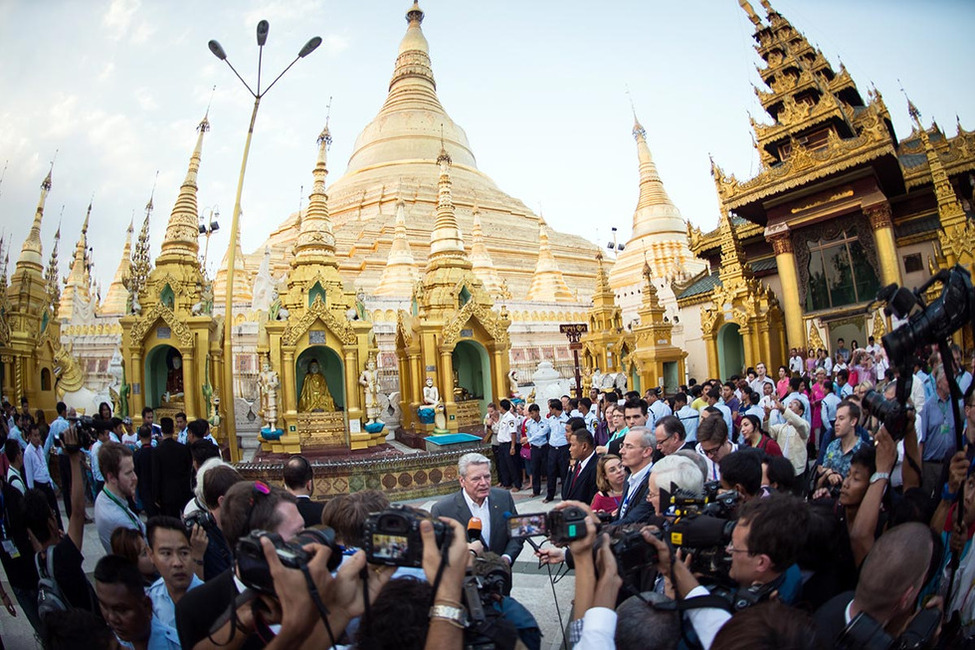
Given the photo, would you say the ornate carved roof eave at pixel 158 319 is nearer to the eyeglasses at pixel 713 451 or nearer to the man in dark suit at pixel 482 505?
the man in dark suit at pixel 482 505

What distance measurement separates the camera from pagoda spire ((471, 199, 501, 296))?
28.0 metres

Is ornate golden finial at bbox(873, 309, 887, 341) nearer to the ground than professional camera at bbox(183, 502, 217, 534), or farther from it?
farther from it

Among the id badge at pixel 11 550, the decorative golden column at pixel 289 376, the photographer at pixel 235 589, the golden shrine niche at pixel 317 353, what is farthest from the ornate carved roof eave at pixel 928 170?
the id badge at pixel 11 550

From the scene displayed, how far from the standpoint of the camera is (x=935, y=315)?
114 inches

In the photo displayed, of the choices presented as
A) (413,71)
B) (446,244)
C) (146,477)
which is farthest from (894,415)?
(413,71)

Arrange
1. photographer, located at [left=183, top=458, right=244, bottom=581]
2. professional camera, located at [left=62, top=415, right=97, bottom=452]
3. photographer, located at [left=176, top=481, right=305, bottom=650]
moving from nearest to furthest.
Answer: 1. photographer, located at [left=176, top=481, right=305, bottom=650]
2. photographer, located at [left=183, top=458, right=244, bottom=581]
3. professional camera, located at [left=62, top=415, right=97, bottom=452]

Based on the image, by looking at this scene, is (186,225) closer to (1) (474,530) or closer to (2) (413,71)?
(1) (474,530)

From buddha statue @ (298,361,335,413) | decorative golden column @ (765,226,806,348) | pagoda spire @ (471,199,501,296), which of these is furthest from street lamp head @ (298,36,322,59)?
pagoda spire @ (471,199,501,296)

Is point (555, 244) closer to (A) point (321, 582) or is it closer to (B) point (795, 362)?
(B) point (795, 362)

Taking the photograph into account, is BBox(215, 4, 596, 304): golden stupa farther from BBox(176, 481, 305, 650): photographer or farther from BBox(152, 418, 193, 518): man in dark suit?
BBox(176, 481, 305, 650): photographer

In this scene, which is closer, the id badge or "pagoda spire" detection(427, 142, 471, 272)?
the id badge

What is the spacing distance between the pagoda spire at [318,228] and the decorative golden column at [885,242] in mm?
13797

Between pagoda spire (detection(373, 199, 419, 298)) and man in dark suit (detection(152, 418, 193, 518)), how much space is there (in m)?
18.0

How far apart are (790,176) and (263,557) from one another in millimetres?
17987
